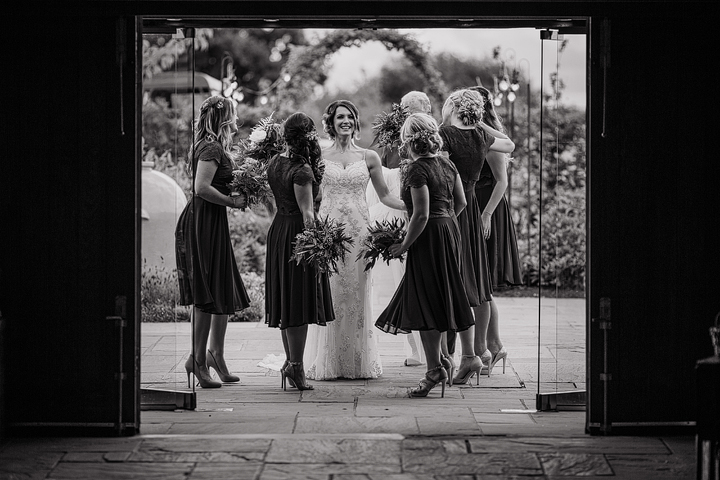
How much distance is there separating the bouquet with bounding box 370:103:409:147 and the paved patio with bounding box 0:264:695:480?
1.65 m

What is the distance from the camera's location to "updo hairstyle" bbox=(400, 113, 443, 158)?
20.6ft

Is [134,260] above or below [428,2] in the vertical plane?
below

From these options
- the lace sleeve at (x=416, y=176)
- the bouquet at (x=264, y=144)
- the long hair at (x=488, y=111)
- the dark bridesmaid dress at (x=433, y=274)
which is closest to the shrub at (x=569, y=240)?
the dark bridesmaid dress at (x=433, y=274)

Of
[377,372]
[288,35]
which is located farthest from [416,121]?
[288,35]

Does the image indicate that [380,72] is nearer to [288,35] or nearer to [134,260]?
[288,35]

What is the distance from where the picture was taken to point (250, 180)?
680cm

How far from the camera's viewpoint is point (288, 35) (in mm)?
31766

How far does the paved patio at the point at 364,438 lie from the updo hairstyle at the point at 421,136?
1.16 metres

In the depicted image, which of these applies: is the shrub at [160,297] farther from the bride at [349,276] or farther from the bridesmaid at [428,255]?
the bride at [349,276]

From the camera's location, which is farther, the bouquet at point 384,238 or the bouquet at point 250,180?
the bouquet at point 250,180

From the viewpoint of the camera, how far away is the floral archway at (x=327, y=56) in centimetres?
1377

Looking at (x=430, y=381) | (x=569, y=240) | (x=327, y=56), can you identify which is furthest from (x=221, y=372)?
(x=327, y=56)
